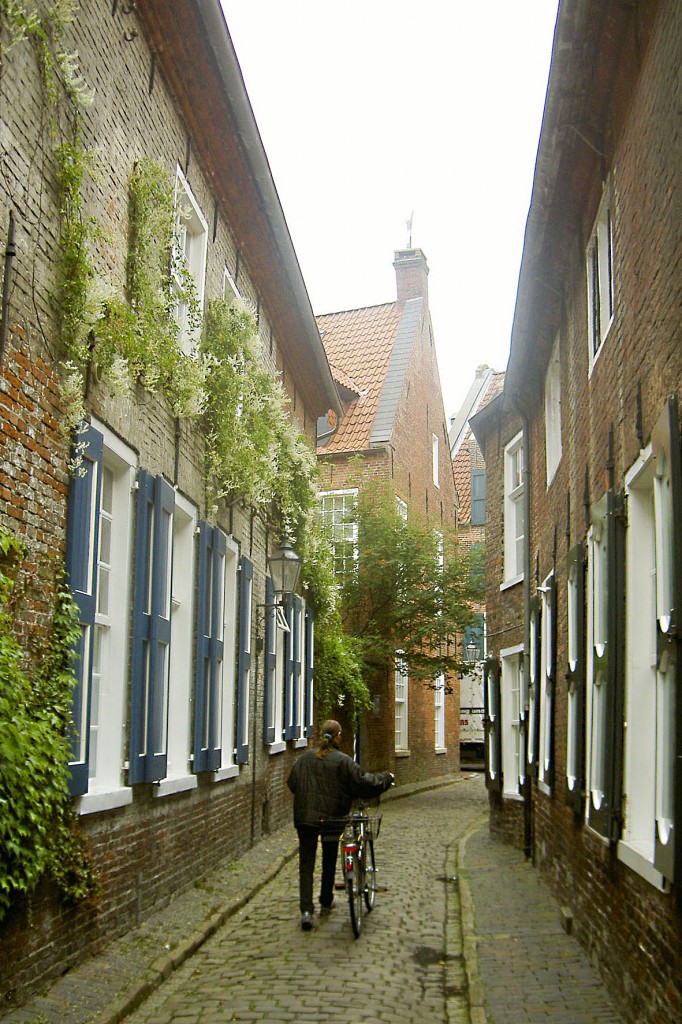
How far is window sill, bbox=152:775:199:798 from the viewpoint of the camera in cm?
852

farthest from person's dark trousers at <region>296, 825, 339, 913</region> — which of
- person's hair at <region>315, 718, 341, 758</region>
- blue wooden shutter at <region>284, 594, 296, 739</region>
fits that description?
blue wooden shutter at <region>284, 594, 296, 739</region>

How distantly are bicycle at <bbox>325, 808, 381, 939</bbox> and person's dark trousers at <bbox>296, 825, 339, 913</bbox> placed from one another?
96 mm

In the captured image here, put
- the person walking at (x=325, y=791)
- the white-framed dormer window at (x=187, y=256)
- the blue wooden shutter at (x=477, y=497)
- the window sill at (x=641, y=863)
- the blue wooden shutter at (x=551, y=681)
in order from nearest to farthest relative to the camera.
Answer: the window sill at (x=641, y=863), the person walking at (x=325, y=791), the white-framed dormer window at (x=187, y=256), the blue wooden shutter at (x=551, y=681), the blue wooden shutter at (x=477, y=497)

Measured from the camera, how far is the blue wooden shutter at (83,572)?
21.2 ft

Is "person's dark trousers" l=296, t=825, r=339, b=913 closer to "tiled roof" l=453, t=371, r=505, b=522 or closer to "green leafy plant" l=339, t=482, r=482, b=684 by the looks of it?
"green leafy plant" l=339, t=482, r=482, b=684

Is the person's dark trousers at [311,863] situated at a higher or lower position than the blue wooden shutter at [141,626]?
lower

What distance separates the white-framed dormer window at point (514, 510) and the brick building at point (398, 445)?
750cm

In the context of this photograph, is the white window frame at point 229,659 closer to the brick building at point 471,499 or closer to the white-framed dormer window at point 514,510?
the white-framed dormer window at point 514,510

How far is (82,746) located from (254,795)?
21.6 feet

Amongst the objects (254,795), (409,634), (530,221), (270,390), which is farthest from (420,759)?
(530,221)

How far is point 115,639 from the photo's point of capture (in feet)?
25.5

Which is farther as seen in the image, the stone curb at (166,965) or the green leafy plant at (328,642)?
the green leafy plant at (328,642)

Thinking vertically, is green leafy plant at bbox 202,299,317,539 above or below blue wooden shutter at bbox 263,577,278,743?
above

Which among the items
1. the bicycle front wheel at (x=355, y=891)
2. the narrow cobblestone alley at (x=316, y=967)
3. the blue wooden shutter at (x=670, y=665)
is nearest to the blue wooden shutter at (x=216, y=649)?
the narrow cobblestone alley at (x=316, y=967)
